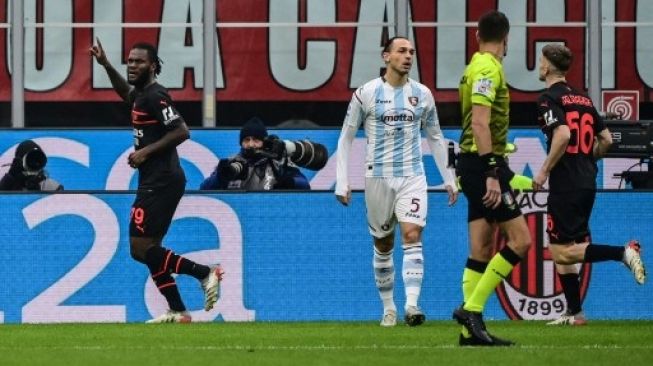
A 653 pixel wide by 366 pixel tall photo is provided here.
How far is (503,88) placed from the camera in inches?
441

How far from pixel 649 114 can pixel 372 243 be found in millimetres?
6771

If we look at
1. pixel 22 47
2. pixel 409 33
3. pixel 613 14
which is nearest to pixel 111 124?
pixel 22 47

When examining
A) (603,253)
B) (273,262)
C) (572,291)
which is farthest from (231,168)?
(603,253)

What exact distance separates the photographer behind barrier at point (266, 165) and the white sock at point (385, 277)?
2.10m

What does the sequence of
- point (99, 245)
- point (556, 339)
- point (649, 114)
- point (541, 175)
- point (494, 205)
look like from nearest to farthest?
point (494, 205) → point (556, 339) → point (541, 175) → point (99, 245) → point (649, 114)

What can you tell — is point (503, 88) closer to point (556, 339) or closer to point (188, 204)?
point (556, 339)

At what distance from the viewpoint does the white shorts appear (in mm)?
12992

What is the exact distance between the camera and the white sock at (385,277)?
520 inches

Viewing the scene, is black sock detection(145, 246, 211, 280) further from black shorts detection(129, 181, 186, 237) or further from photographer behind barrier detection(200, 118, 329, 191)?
photographer behind barrier detection(200, 118, 329, 191)

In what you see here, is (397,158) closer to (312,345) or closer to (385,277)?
(385,277)

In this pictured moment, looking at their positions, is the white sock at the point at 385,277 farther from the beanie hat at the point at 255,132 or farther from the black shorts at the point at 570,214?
the beanie hat at the point at 255,132

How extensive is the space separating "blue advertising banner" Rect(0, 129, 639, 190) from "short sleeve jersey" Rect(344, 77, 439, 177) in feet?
17.8

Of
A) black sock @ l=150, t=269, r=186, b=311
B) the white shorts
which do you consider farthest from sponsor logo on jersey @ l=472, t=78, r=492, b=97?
black sock @ l=150, t=269, r=186, b=311

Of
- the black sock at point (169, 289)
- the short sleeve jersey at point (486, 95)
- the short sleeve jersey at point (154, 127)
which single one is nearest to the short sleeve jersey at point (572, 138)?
the short sleeve jersey at point (486, 95)
